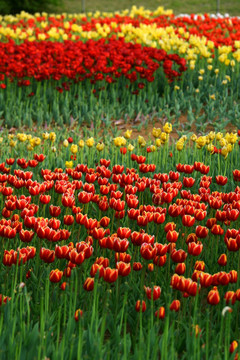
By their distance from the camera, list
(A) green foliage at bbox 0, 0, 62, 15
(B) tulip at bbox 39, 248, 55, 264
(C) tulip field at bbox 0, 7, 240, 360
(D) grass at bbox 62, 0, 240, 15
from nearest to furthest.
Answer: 1. (C) tulip field at bbox 0, 7, 240, 360
2. (B) tulip at bbox 39, 248, 55, 264
3. (A) green foliage at bbox 0, 0, 62, 15
4. (D) grass at bbox 62, 0, 240, 15

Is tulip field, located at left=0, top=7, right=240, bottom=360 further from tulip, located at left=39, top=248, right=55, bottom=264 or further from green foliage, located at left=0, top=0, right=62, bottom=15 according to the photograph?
green foliage, located at left=0, top=0, right=62, bottom=15

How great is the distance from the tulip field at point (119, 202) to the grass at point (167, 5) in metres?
8.48

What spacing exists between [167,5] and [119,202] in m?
21.3

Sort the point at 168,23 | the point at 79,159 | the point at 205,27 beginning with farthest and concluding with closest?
1. the point at 168,23
2. the point at 205,27
3. the point at 79,159

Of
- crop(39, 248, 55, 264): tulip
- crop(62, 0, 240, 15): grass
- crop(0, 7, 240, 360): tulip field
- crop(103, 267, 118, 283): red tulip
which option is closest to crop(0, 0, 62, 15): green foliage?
crop(62, 0, 240, 15): grass

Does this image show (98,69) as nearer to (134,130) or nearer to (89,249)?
(134,130)

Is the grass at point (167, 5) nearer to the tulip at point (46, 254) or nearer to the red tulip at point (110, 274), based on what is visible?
the tulip at point (46, 254)

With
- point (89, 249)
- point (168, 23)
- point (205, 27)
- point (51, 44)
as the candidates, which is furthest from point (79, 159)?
point (168, 23)

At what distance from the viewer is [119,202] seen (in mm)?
3516

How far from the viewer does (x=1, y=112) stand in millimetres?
8062

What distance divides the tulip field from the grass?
848 cm

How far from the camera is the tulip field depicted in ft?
8.58

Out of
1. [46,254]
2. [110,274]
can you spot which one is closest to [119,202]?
[46,254]

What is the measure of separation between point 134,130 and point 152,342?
578cm
